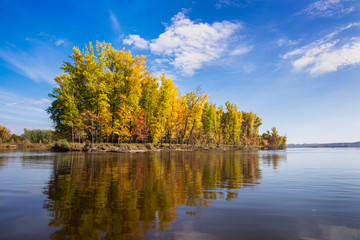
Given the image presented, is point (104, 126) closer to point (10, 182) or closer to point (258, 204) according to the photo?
point (10, 182)

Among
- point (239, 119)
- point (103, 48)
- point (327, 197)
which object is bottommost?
point (327, 197)

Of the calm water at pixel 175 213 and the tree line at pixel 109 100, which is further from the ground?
the tree line at pixel 109 100

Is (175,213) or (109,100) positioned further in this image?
(109,100)

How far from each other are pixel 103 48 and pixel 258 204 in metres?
43.7

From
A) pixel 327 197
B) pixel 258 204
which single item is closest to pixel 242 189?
pixel 258 204

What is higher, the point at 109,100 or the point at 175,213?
the point at 109,100

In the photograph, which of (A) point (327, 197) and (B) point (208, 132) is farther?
(B) point (208, 132)

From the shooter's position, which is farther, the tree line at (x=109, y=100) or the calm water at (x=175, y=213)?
the tree line at (x=109, y=100)

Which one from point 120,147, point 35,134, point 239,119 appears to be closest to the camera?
point 120,147

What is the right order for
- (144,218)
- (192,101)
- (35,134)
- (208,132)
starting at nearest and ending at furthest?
(144,218), (192,101), (208,132), (35,134)

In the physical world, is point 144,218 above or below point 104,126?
below

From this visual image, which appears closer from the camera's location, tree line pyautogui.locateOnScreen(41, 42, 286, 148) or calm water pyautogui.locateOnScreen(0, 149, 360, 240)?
calm water pyautogui.locateOnScreen(0, 149, 360, 240)

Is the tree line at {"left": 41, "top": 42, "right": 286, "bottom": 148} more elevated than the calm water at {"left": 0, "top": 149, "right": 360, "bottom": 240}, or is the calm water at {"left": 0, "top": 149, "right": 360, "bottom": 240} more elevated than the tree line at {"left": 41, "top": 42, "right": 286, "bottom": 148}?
the tree line at {"left": 41, "top": 42, "right": 286, "bottom": 148}

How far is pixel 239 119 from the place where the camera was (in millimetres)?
86312
